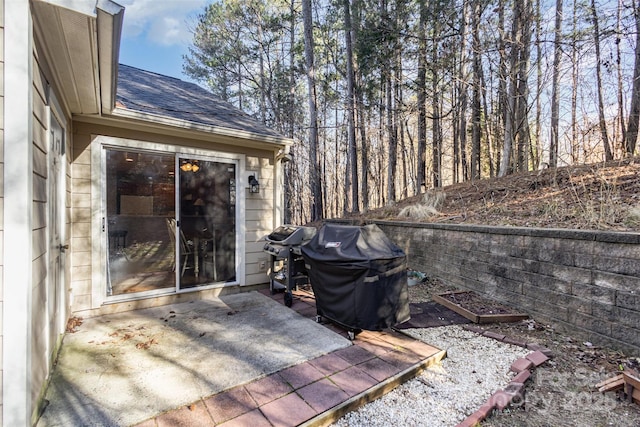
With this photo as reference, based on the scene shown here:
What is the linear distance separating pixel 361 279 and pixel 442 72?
693 cm

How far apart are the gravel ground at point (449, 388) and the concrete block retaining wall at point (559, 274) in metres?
0.71

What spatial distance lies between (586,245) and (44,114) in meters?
4.61

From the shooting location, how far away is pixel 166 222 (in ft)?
13.1

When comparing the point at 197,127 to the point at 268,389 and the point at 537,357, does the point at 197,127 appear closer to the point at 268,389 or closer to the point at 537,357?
the point at 268,389

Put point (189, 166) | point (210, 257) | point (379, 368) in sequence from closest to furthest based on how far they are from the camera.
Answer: point (379, 368) < point (189, 166) < point (210, 257)

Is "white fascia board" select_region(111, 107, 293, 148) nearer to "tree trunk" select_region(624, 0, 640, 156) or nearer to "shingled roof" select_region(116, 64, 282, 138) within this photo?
"shingled roof" select_region(116, 64, 282, 138)

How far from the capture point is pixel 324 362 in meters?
2.52

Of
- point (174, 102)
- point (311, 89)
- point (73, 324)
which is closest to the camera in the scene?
point (73, 324)

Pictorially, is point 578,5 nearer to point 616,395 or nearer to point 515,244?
point 515,244

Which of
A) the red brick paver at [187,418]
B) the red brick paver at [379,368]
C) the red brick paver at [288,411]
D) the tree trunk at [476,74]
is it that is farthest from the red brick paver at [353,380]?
the tree trunk at [476,74]

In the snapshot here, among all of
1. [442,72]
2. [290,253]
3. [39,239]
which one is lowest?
[290,253]

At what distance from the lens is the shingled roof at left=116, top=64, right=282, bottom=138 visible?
3923mm

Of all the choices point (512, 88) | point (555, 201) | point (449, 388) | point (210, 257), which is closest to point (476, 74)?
point (512, 88)

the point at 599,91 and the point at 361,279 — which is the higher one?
the point at 599,91
